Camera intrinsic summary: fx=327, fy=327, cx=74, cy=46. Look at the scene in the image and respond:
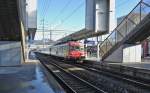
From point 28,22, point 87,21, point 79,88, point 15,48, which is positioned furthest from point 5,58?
point 87,21

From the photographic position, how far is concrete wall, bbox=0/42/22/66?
103ft

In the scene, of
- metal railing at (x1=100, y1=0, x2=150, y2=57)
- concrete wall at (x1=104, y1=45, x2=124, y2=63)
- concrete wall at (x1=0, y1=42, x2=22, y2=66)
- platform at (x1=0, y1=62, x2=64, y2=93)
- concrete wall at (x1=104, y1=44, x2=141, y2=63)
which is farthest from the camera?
concrete wall at (x1=104, y1=45, x2=124, y2=63)

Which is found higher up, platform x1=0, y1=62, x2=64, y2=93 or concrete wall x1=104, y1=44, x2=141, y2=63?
concrete wall x1=104, y1=44, x2=141, y2=63

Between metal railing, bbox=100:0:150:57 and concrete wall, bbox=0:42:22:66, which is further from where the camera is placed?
concrete wall, bbox=0:42:22:66

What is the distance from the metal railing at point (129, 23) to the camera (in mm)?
27500

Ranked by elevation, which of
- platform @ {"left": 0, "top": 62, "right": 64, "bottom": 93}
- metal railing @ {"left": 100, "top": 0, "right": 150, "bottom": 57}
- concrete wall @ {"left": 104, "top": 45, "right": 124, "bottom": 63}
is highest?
metal railing @ {"left": 100, "top": 0, "right": 150, "bottom": 57}

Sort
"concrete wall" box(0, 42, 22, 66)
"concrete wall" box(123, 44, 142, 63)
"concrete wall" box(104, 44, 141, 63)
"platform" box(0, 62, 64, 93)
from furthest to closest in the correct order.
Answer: "concrete wall" box(123, 44, 142, 63) < "concrete wall" box(104, 44, 141, 63) < "concrete wall" box(0, 42, 22, 66) < "platform" box(0, 62, 64, 93)

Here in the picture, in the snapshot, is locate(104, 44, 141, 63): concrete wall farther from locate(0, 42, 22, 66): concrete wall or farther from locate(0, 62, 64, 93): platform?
locate(0, 62, 64, 93): platform

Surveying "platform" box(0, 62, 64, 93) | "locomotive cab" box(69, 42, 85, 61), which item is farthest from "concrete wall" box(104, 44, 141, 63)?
"platform" box(0, 62, 64, 93)

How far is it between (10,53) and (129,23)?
38.7ft

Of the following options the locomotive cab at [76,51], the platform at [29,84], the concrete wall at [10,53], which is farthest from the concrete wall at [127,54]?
the platform at [29,84]

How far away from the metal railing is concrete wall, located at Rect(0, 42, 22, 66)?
9969mm

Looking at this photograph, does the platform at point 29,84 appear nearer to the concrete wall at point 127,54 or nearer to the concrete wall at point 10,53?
the concrete wall at point 10,53

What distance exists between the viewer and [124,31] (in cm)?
3191
